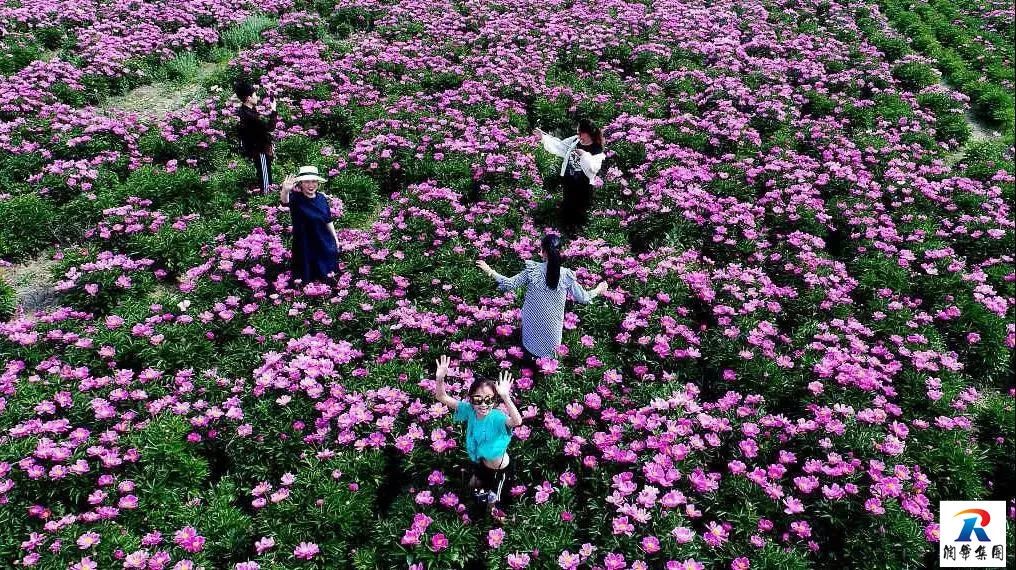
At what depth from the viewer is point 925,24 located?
1498cm

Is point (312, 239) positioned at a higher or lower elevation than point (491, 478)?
higher

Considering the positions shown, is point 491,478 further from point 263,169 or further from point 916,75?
point 916,75

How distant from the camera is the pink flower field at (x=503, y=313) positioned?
4.43 m

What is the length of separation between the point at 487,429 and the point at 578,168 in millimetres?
4565

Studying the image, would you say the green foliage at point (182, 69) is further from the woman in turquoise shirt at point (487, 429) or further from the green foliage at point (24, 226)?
the woman in turquoise shirt at point (487, 429)

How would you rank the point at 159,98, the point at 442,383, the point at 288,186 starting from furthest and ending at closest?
the point at 159,98, the point at 288,186, the point at 442,383

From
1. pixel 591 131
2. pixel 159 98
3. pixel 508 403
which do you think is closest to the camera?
pixel 508 403

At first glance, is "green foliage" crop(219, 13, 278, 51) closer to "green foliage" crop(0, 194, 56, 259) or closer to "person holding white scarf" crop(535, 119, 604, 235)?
"green foliage" crop(0, 194, 56, 259)

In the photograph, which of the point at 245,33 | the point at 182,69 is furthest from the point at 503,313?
the point at 245,33

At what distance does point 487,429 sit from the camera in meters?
4.12

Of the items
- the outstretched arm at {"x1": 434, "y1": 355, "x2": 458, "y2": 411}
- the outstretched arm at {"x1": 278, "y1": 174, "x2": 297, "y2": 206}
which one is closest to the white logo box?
the outstretched arm at {"x1": 434, "y1": 355, "x2": 458, "y2": 411}

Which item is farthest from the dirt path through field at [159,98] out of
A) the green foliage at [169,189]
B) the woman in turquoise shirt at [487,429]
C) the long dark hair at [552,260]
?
the woman in turquoise shirt at [487,429]

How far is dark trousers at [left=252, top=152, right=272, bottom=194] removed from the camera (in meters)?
8.31

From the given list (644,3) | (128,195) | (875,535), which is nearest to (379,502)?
(875,535)
